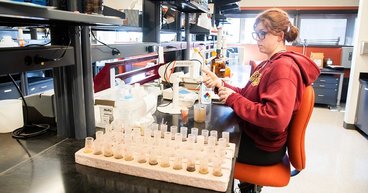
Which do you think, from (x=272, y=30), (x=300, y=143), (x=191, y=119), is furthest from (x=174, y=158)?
(x=272, y=30)

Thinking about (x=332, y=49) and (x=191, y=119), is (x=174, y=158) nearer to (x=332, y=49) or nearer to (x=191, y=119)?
(x=191, y=119)

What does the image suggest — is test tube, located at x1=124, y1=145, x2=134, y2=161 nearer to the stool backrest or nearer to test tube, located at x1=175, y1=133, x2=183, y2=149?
test tube, located at x1=175, y1=133, x2=183, y2=149

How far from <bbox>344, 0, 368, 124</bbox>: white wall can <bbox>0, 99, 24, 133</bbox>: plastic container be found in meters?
4.69

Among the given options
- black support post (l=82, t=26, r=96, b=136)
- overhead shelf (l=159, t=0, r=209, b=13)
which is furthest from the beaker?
overhead shelf (l=159, t=0, r=209, b=13)

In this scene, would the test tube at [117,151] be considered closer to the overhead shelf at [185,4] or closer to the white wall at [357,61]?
the overhead shelf at [185,4]

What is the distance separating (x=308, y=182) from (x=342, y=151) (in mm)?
1187

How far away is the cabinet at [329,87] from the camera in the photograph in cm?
591

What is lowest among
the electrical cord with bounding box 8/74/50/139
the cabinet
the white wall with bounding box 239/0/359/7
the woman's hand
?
the cabinet

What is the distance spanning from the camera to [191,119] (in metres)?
1.70

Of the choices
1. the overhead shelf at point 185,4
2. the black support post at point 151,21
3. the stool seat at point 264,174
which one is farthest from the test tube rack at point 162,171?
the overhead shelf at point 185,4

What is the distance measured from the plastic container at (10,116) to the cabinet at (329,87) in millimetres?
5878

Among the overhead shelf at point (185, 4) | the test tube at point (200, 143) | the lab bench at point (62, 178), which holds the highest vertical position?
the overhead shelf at point (185, 4)

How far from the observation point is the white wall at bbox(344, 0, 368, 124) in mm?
4152

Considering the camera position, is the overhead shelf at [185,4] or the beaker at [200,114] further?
the overhead shelf at [185,4]
